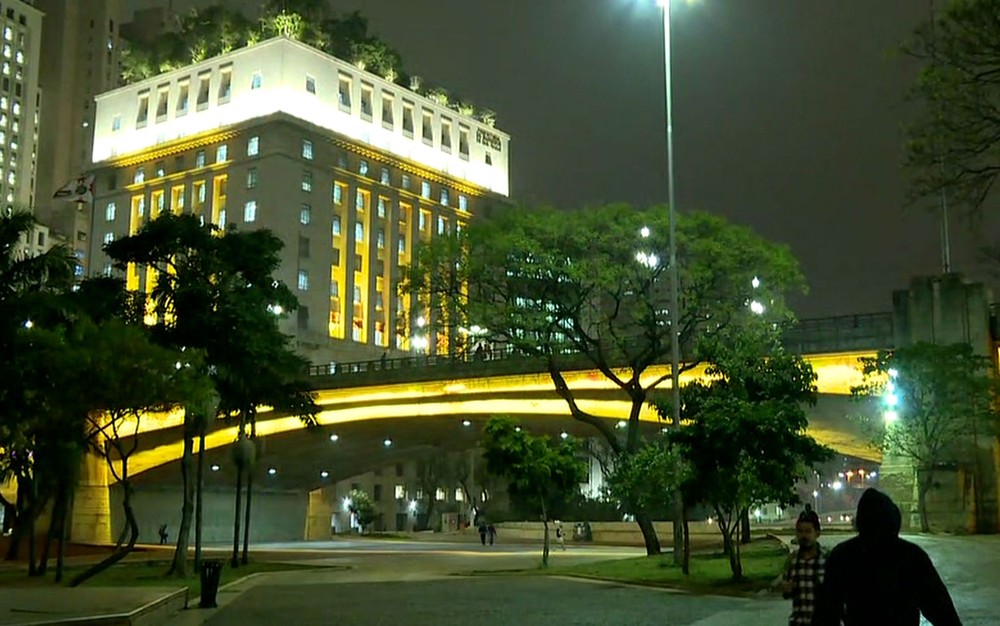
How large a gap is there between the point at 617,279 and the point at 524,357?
52.2 feet

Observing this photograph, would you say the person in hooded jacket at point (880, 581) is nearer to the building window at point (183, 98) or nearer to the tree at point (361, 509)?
the tree at point (361, 509)

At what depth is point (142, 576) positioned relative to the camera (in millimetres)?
32312

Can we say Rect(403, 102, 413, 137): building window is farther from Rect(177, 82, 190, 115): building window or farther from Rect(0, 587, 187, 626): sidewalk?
Rect(0, 587, 187, 626): sidewalk

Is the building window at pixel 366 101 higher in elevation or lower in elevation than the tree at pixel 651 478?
higher

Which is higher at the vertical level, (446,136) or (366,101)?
(366,101)

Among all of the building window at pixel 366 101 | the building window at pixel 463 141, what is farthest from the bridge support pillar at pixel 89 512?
the building window at pixel 463 141

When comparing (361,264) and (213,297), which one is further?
(361,264)

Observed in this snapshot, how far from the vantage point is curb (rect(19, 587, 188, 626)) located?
16053 mm

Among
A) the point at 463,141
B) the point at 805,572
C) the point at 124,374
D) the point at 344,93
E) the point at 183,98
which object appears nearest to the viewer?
the point at 805,572

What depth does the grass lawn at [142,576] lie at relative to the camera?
94.3ft

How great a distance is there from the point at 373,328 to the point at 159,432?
170 ft

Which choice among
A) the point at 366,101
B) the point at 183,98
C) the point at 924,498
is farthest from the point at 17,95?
the point at 924,498

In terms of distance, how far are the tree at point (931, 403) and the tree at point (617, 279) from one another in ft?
15.9

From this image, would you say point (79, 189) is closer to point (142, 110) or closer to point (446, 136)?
point (142, 110)
